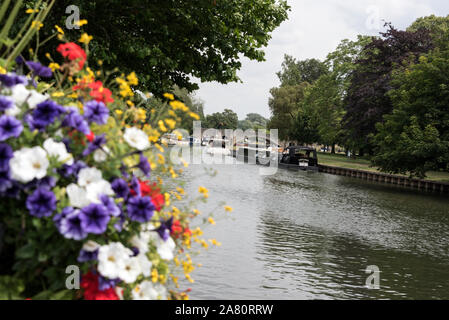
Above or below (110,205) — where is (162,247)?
below

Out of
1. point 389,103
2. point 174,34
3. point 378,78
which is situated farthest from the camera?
point 378,78

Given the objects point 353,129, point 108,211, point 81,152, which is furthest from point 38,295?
point 353,129

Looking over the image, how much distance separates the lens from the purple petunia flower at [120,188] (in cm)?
295

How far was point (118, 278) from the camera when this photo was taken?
2812 millimetres

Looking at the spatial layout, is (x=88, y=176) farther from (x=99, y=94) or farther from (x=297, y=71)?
(x=297, y=71)

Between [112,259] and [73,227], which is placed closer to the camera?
[73,227]

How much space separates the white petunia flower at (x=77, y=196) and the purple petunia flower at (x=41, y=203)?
10cm

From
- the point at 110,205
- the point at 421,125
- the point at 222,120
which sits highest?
the point at 222,120

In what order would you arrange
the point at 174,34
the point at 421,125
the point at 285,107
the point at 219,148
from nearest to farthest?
the point at 174,34 < the point at 421,125 < the point at 219,148 < the point at 285,107

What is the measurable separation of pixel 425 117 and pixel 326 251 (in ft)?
90.9

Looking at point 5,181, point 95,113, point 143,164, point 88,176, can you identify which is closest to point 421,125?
point 143,164

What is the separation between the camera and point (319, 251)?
1242 centimetres

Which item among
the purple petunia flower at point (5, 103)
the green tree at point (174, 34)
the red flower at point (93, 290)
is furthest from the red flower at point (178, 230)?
the green tree at point (174, 34)

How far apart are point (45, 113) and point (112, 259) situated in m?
0.92
